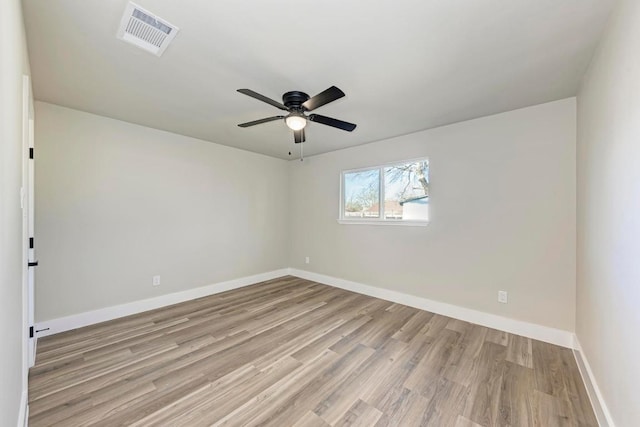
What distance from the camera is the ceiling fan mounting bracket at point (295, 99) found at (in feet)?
7.35

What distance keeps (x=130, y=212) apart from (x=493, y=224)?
14.5 ft

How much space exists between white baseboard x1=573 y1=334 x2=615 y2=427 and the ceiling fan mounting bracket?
9.60ft

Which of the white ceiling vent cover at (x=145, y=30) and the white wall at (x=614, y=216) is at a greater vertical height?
the white ceiling vent cover at (x=145, y=30)

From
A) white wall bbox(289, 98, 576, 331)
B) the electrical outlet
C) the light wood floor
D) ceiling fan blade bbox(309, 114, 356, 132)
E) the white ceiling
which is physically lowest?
the light wood floor

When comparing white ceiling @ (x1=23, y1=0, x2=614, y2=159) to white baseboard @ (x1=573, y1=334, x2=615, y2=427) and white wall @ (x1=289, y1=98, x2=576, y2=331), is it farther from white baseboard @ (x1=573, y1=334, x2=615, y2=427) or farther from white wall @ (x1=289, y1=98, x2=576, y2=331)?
white baseboard @ (x1=573, y1=334, x2=615, y2=427)

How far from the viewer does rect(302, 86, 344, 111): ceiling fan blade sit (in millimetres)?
1819

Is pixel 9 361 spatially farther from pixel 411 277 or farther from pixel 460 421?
pixel 411 277

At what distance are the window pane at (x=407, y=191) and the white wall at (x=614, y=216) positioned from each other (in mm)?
1609

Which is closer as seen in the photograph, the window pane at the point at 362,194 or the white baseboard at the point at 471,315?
the white baseboard at the point at 471,315

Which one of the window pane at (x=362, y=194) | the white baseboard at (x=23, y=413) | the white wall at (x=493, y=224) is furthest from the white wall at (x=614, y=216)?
the white baseboard at (x=23, y=413)

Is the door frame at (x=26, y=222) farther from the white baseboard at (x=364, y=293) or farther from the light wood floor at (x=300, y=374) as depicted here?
the white baseboard at (x=364, y=293)

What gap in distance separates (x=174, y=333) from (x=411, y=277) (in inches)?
118

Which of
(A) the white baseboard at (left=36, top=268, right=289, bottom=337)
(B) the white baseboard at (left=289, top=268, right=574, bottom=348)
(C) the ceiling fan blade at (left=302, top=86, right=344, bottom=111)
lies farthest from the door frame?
(B) the white baseboard at (left=289, top=268, right=574, bottom=348)

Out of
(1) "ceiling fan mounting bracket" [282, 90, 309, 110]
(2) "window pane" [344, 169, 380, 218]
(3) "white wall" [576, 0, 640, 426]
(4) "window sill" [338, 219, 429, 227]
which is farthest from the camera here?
(2) "window pane" [344, 169, 380, 218]
